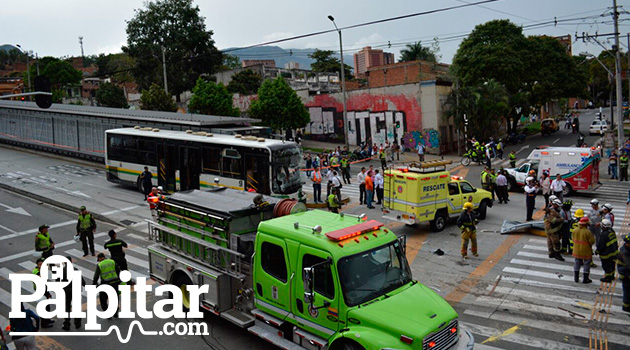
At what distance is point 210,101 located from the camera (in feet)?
152

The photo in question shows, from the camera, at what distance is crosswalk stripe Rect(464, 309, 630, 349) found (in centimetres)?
987

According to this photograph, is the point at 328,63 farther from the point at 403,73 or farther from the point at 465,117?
the point at 465,117

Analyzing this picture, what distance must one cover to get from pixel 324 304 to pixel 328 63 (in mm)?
83752

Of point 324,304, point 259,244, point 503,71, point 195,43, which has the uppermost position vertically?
point 195,43

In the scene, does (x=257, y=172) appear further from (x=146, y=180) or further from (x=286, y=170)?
(x=146, y=180)

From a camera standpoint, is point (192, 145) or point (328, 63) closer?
point (192, 145)

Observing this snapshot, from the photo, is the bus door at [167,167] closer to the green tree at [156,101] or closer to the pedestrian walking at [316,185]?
the pedestrian walking at [316,185]

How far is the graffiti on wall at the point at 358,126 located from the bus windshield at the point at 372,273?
3650 centimetres

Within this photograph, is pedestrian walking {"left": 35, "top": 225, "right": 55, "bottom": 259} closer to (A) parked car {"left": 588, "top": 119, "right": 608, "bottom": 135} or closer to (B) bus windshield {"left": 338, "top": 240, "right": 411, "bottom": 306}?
(B) bus windshield {"left": 338, "top": 240, "right": 411, "bottom": 306}

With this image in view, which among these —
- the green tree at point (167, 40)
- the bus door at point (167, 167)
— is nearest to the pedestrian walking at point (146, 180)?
the bus door at point (167, 167)

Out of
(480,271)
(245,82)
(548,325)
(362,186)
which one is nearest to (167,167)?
(362,186)

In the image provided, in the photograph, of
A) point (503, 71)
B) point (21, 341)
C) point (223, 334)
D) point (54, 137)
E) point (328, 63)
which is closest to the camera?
point (21, 341)

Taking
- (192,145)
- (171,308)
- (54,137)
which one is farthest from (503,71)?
(171,308)

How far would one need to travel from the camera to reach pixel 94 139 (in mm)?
33500
